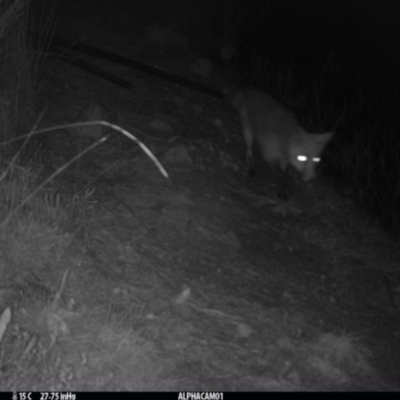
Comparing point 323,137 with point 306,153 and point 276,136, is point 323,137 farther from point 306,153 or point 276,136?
point 276,136

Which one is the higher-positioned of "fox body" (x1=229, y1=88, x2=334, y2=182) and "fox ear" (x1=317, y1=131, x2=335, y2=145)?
"fox ear" (x1=317, y1=131, x2=335, y2=145)

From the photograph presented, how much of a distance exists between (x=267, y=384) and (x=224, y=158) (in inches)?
103

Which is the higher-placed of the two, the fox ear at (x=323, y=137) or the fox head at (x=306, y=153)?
the fox ear at (x=323, y=137)

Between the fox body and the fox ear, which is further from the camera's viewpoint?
the fox body

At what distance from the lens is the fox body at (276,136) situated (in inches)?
199

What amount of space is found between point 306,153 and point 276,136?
0.32 m

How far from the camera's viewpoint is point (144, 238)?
156 inches

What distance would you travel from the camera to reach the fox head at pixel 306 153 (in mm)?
4992

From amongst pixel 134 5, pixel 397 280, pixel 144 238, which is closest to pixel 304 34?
pixel 134 5

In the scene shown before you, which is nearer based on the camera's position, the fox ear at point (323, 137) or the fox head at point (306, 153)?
the fox ear at point (323, 137)

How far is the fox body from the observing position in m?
5.05

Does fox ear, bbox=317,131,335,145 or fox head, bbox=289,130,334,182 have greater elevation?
fox ear, bbox=317,131,335,145

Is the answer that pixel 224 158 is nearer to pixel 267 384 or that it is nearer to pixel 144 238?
pixel 144 238

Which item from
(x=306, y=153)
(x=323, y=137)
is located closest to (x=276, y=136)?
(x=306, y=153)
